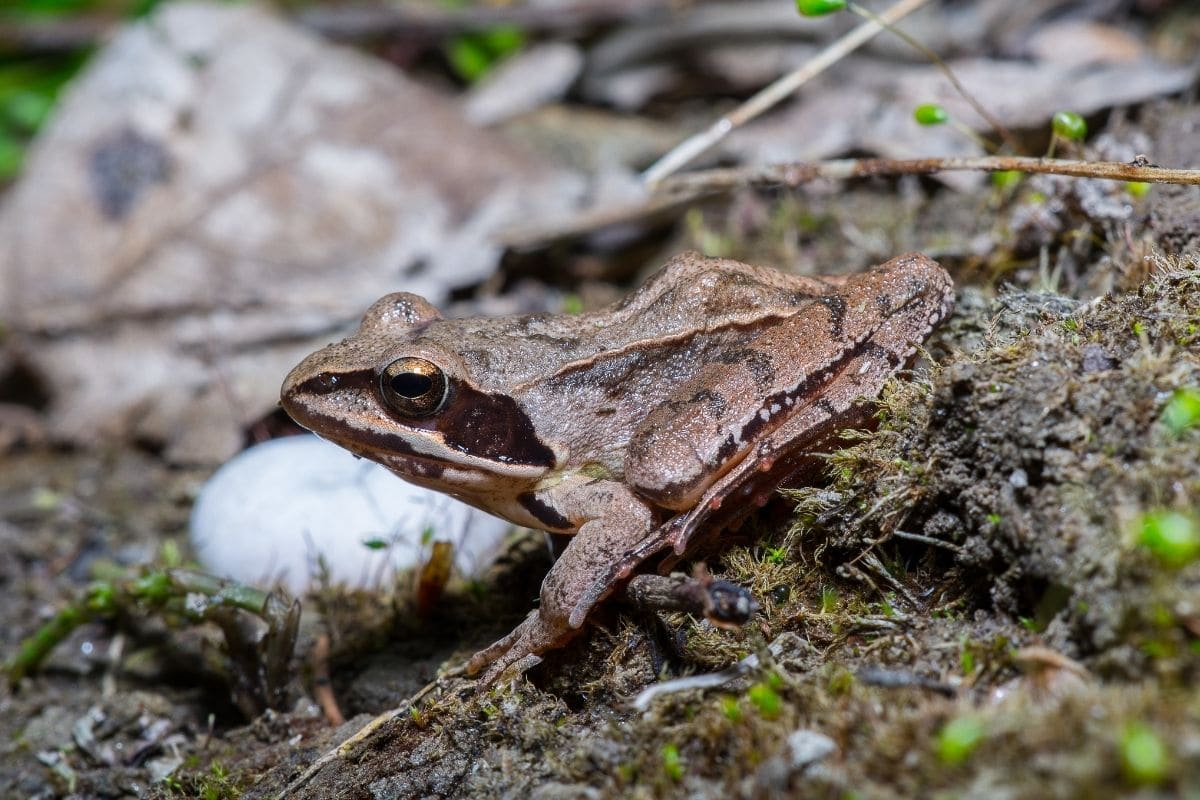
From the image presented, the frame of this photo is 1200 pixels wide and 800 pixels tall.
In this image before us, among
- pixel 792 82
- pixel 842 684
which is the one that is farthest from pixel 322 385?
pixel 792 82

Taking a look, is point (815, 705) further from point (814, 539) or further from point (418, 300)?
point (418, 300)

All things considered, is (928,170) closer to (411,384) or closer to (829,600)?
(829,600)

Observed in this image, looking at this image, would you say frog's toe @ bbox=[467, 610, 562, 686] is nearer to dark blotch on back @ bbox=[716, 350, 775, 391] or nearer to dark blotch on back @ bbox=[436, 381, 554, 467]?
dark blotch on back @ bbox=[436, 381, 554, 467]

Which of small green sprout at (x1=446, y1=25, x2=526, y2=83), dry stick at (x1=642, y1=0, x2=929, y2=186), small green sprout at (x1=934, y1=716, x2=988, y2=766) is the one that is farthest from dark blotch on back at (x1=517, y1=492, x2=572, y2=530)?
small green sprout at (x1=446, y1=25, x2=526, y2=83)

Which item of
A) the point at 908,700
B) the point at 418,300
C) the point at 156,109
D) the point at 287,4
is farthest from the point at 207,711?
the point at 287,4

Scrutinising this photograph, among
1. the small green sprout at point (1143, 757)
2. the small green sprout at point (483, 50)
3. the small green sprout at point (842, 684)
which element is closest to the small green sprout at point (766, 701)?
the small green sprout at point (842, 684)

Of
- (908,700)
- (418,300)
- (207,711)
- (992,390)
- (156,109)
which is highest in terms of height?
(156,109)
